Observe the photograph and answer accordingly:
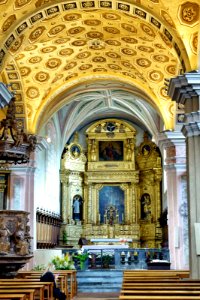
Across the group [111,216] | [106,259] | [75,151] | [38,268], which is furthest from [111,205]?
[38,268]

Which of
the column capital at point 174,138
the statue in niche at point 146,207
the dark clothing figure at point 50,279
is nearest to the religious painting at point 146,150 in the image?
the statue in niche at point 146,207

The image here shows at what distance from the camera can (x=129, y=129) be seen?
24922 millimetres

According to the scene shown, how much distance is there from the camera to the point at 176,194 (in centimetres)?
1560

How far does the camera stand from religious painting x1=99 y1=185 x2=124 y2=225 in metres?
24.3

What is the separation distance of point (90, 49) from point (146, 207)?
35.6 ft

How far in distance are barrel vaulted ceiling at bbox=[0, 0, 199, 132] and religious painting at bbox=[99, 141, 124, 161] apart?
662 centimetres

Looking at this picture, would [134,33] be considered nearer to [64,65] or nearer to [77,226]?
[64,65]

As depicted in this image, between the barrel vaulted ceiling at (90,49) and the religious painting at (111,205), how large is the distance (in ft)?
24.1

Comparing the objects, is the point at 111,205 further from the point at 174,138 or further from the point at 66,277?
the point at 66,277

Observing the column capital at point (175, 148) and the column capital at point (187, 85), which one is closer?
the column capital at point (187, 85)

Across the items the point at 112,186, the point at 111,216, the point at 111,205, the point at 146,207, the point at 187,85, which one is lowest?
the point at 111,216

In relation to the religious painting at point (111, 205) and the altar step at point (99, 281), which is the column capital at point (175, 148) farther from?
the religious painting at point (111, 205)

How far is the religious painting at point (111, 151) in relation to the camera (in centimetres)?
2491

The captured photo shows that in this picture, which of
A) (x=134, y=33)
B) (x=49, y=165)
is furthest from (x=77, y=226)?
(x=134, y=33)
